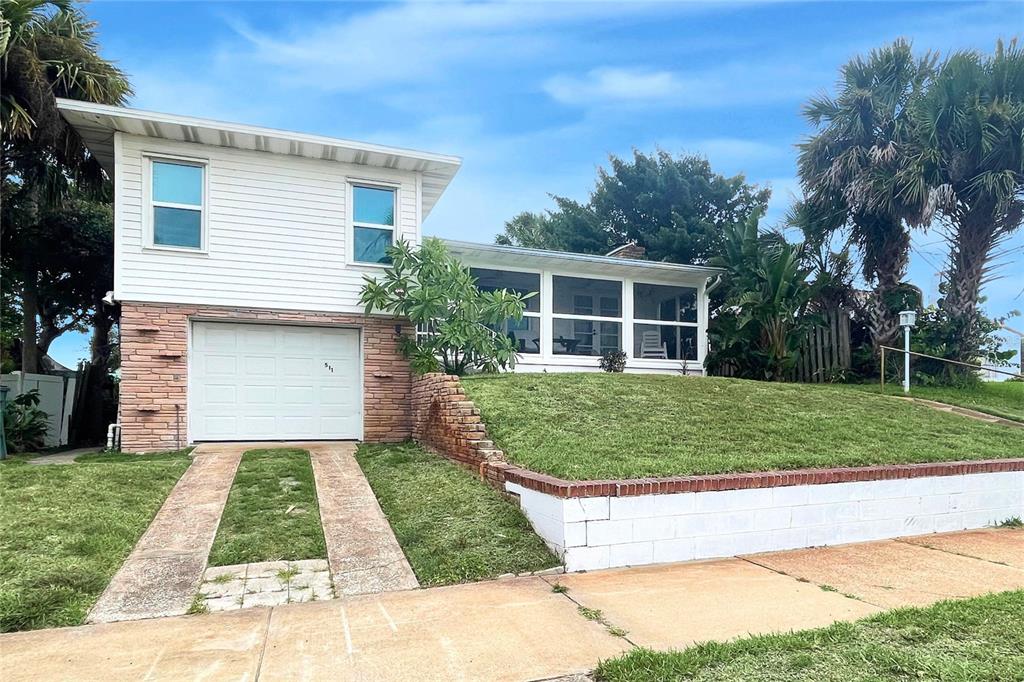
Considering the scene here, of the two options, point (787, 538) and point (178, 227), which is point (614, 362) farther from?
point (178, 227)

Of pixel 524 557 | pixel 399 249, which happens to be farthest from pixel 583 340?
pixel 524 557

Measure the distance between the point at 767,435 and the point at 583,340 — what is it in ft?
25.2

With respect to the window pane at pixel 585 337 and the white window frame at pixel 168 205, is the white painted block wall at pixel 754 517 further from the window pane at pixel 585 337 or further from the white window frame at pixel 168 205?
the window pane at pixel 585 337

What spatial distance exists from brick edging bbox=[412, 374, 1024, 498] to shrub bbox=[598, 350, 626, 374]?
5502mm

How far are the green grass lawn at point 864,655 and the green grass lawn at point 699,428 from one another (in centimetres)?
207

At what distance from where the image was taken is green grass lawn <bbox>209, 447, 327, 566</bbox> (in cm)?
483

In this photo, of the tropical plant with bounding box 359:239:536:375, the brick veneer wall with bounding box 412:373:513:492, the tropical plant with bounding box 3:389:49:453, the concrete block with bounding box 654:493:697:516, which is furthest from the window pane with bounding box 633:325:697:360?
the tropical plant with bounding box 3:389:49:453

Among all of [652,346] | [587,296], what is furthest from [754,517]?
[587,296]

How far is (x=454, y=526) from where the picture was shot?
17.4ft

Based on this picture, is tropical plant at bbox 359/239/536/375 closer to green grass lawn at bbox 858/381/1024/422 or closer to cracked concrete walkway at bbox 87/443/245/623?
cracked concrete walkway at bbox 87/443/245/623

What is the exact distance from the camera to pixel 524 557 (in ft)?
Result: 15.7

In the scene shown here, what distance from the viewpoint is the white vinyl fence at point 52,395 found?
11531 millimetres

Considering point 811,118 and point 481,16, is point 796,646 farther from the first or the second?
point 811,118

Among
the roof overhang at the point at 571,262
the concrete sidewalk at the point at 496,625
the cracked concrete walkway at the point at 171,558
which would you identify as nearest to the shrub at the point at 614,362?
the roof overhang at the point at 571,262
